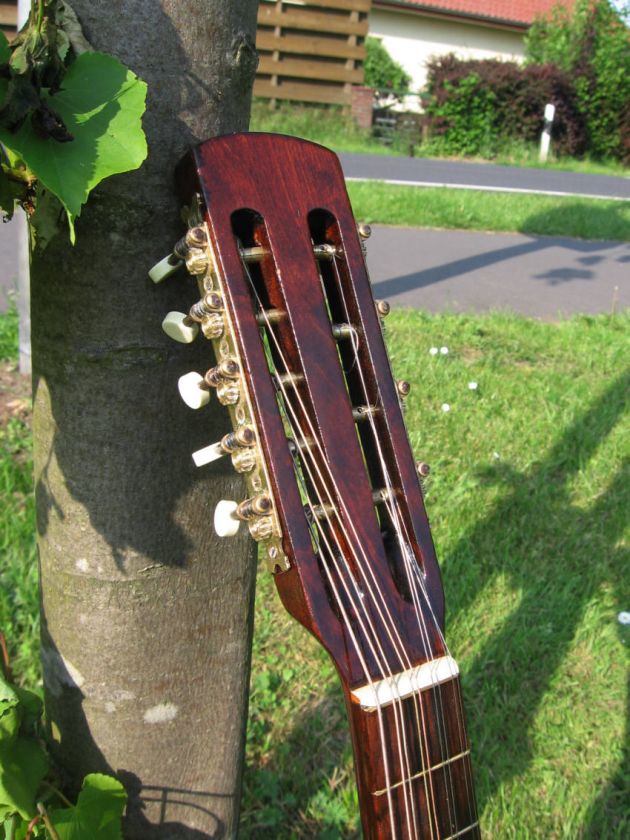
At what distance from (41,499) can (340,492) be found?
53 cm

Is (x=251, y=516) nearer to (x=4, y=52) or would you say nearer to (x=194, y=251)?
(x=194, y=251)

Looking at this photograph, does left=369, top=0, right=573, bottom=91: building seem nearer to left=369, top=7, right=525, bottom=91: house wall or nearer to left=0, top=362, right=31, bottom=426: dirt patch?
left=369, top=7, right=525, bottom=91: house wall

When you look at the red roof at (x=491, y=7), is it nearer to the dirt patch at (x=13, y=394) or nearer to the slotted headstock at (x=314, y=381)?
the dirt patch at (x=13, y=394)

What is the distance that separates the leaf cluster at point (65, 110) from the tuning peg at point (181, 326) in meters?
0.22

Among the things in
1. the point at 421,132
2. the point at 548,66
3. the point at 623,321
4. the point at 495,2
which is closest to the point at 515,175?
the point at 421,132

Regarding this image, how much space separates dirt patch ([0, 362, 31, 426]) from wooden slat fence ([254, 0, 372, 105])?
11922 millimetres

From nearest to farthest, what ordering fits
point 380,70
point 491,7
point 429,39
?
point 380,70
point 429,39
point 491,7

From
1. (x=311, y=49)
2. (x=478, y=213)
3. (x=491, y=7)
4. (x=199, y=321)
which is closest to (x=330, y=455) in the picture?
(x=199, y=321)

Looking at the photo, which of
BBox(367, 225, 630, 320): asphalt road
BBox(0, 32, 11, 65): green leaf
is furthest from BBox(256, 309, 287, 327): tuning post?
BBox(367, 225, 630, 320): asphalt road

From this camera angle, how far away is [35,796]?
1358 millimetres

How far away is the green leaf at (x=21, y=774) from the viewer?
127 cm

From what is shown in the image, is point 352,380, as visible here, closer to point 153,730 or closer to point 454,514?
point 153,730

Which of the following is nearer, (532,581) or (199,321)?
(199,321)

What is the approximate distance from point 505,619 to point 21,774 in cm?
172
